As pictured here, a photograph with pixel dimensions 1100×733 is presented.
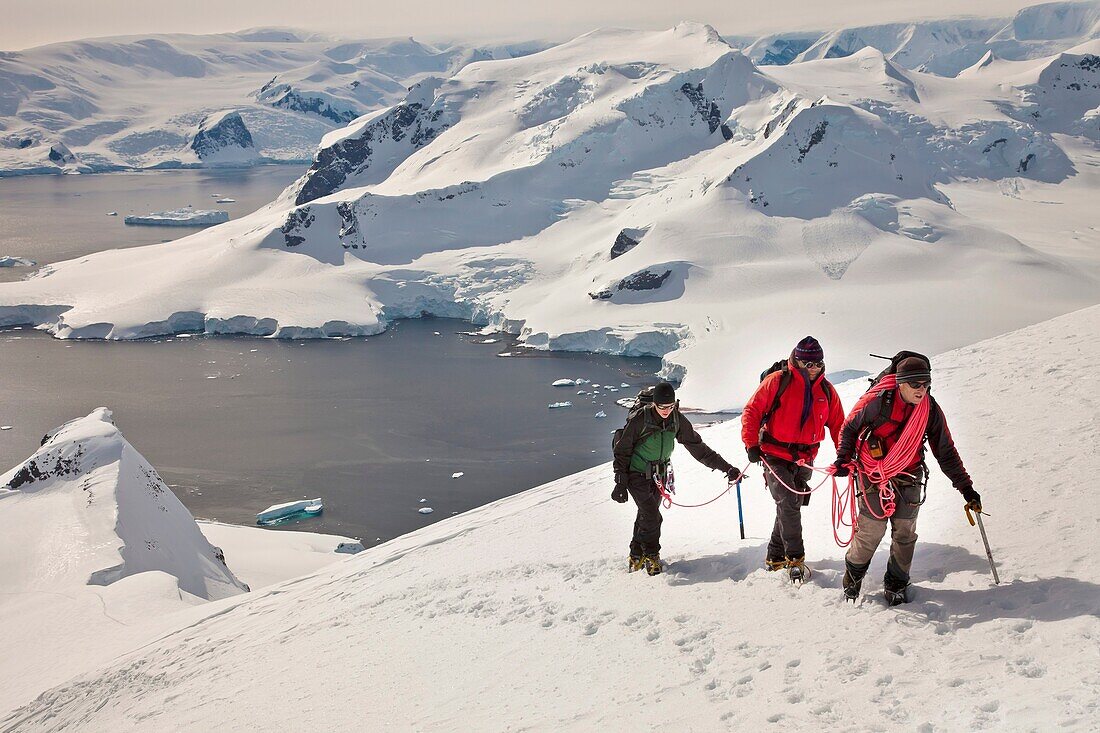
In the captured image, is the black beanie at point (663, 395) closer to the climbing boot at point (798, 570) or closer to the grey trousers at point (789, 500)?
the grey trousers at point (789, 500)

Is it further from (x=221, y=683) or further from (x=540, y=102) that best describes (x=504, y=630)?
(x=540, y=102)

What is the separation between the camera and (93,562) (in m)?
15.5

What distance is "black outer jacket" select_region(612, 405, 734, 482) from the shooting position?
292 inches

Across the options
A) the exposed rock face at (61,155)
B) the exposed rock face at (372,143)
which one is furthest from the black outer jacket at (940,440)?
the exposed rock face at (61,155)

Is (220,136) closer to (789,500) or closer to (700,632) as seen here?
(789,500)

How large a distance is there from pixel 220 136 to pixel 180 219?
3731 inches

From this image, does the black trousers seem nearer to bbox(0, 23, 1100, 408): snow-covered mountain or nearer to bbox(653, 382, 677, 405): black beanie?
bbox(653, 382, 677, 405): black beanie

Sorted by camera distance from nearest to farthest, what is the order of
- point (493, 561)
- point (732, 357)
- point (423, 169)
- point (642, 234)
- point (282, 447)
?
point (493, 561) < point (282, 447) < point (732, 357) < point (642, 234) < point (423, 169)


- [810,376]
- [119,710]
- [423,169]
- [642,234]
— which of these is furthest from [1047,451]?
[423,169]

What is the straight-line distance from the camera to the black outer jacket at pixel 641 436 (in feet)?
24.3

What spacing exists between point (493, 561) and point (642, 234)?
52.8 m

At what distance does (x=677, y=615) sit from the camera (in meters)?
6.68

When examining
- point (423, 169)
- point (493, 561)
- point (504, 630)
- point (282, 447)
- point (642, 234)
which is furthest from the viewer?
point (423, 169)

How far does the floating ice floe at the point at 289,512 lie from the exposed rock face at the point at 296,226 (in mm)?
45467
